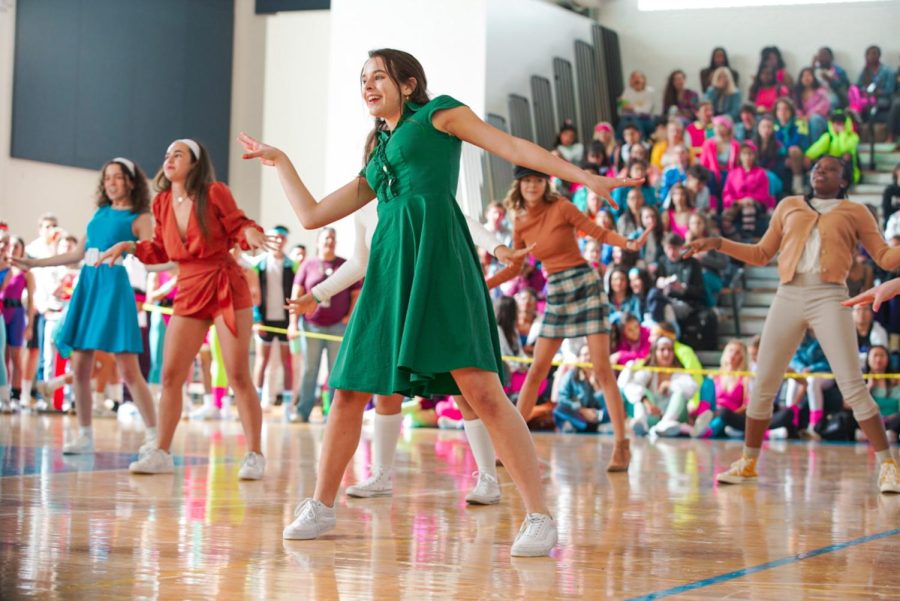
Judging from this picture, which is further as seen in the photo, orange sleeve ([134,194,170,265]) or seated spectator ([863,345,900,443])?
seated spectator ([863,345,900,443])

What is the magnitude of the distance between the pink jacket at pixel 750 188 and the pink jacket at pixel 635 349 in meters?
2.57

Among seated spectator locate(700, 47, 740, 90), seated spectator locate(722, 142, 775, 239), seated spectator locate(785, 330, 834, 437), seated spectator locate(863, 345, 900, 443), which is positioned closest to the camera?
seated spectator locate(863, 345, 900, 443)

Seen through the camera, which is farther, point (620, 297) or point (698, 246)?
point (620, 297)

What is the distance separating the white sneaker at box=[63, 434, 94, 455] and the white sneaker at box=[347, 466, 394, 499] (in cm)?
241

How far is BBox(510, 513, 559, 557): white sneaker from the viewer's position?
12.2 ft

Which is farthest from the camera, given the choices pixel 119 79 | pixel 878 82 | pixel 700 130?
pixel 119 79

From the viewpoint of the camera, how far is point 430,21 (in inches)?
596

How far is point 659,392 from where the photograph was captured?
36.9 ft

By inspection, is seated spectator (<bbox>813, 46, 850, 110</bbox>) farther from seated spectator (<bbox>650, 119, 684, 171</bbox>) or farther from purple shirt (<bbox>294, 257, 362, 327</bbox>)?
purple shirt (<bbox>294, 257, 362, 327</bbox>)

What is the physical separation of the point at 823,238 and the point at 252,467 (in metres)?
2.95

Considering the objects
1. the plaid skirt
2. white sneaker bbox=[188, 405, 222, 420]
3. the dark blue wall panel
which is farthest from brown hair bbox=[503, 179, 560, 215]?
the dark blue wall panel

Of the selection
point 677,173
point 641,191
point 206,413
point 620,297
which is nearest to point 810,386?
point 620,297

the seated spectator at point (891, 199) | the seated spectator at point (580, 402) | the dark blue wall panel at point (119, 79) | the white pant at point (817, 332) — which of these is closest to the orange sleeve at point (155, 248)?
the white pant at point (817, 332)

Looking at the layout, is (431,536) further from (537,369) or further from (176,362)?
(537,369)
